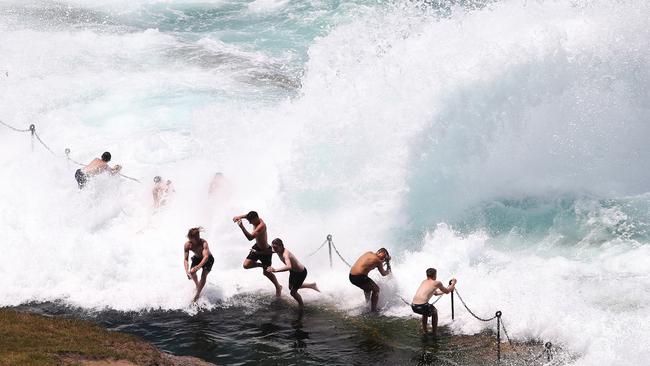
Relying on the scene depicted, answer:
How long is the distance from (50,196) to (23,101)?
721cm

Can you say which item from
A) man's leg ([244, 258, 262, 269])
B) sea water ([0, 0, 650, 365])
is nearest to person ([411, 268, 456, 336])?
sea water ([0, 0, 650, 365])

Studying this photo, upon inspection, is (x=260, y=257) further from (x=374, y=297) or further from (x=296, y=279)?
(x=374, y=297)

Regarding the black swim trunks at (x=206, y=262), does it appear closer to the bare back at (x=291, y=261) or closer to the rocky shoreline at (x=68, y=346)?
the bare back at (x=291, y=261)

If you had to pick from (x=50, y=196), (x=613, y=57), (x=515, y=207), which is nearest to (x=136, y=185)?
(x=50, y=196)

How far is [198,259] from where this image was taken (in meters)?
14.6

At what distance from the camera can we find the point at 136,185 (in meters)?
20.1

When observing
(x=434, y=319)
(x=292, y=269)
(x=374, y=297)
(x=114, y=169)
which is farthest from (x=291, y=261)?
(x=114, y=169)

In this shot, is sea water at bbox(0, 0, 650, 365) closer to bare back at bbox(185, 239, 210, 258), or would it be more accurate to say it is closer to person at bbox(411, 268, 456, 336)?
person at bbox(411, 268, 456, 336)

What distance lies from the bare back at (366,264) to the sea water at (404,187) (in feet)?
2.24

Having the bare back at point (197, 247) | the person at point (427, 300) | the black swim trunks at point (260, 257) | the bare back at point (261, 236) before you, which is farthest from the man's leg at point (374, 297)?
the bare back at point (197, 247)

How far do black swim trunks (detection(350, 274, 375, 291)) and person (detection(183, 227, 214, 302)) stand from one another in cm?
276

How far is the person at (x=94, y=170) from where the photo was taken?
63.2 ft

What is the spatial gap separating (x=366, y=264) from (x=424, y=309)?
1611 mm

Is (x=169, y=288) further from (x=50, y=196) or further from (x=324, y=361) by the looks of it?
(x=50, y=196)
